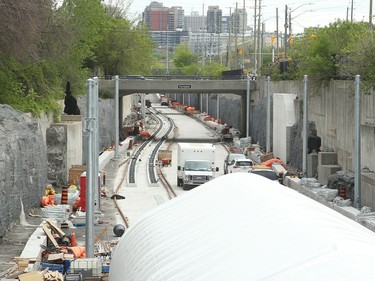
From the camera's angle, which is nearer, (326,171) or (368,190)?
(368,190)

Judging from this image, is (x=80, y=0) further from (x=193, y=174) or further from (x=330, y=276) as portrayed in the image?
(x=330, y=276)

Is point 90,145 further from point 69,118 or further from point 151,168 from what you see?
point 151,168

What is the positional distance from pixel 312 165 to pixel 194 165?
6.30 m

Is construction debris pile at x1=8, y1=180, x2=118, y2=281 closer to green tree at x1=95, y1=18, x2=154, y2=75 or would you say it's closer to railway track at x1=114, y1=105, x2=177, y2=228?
railway track at x1=114, y1=105, x2=177, y2=228

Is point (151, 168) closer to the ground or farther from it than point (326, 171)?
closer to the ground

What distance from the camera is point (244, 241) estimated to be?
13641 millimetres

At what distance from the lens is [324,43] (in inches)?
2452

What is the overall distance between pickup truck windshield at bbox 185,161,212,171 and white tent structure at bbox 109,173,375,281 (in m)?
31.9

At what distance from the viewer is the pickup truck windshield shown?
51969 mm

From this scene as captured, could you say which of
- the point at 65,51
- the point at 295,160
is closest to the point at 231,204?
the point at 295,160

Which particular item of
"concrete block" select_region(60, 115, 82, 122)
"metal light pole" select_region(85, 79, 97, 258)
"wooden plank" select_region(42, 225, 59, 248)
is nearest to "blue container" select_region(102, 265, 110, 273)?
"metal light pole" select_region(85, 79, 97, 258)

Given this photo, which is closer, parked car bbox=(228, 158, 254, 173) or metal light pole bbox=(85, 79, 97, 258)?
metal light pole bbox=(85, 79, 97, 258)

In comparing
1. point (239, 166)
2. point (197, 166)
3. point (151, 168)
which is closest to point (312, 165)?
point (239, 166)

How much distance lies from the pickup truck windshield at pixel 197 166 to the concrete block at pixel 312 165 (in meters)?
5.37
